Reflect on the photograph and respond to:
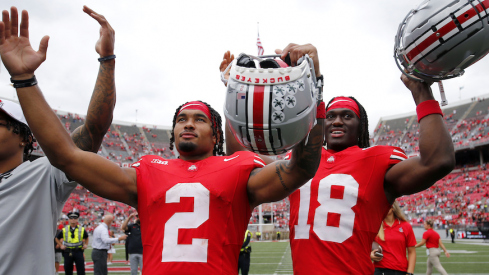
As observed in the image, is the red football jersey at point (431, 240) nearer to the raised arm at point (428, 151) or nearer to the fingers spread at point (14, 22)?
the raised arm at point (428, 151)

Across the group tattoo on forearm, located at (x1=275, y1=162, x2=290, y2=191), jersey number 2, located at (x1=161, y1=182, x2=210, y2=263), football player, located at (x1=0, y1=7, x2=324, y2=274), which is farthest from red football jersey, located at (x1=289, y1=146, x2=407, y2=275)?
jersey number 2, located at (x1=161, y1=182, x2=210, y2=263)

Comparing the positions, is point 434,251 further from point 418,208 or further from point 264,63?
point 418,208

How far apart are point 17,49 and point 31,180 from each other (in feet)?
2.28

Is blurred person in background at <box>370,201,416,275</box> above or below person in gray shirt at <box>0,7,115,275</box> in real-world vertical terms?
below

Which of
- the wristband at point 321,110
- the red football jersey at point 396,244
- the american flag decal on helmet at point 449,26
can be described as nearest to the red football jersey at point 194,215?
the wristband at point 321,110

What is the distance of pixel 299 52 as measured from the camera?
194cm

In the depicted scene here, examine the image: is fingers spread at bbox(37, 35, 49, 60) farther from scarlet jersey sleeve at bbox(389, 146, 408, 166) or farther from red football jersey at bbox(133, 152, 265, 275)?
scarlet jersey sleeve at bbox(389, 146, 408, 166)

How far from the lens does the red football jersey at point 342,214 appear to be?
265 cm

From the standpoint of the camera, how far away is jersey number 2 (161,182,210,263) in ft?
7.39

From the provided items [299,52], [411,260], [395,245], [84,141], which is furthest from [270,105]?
[411,260]

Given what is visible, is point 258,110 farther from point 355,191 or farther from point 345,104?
point 345,104

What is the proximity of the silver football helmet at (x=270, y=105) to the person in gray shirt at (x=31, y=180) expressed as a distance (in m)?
0.96

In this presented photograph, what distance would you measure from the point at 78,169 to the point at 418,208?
3360 cm

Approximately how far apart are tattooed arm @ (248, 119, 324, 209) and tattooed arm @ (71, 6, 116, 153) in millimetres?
917
